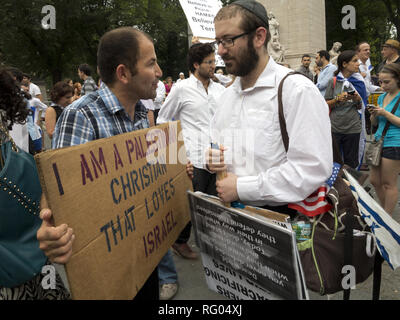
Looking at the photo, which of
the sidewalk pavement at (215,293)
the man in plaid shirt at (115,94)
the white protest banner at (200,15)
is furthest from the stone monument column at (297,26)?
the man in plaid shirt at (115,94)

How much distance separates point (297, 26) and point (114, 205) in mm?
17269

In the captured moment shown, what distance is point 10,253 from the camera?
4.71 feet

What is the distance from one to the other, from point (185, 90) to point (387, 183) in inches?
98.7

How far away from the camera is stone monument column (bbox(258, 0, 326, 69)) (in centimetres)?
1647

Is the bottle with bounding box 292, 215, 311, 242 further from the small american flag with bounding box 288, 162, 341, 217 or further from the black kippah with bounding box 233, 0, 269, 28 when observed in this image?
the black kippah with bounding box 233, 0, 269, 28

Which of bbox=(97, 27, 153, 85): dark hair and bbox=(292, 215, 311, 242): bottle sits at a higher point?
bbox=(97, 27, 153, 85): dark hair

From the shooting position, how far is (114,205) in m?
1.50

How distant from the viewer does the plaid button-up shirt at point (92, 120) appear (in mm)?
1713

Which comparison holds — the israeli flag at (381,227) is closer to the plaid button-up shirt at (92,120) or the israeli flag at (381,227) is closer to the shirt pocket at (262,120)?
the shirt pocket at (262,120)

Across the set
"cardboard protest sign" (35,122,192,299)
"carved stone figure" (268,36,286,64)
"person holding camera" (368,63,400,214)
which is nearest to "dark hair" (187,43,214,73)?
"person holding camera" (368,63,400,214)

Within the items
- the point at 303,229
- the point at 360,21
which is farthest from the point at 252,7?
the point at 360,21

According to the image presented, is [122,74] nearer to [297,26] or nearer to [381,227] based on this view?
[381,227]

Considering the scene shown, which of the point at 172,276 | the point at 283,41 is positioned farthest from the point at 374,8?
the point at 172,276
